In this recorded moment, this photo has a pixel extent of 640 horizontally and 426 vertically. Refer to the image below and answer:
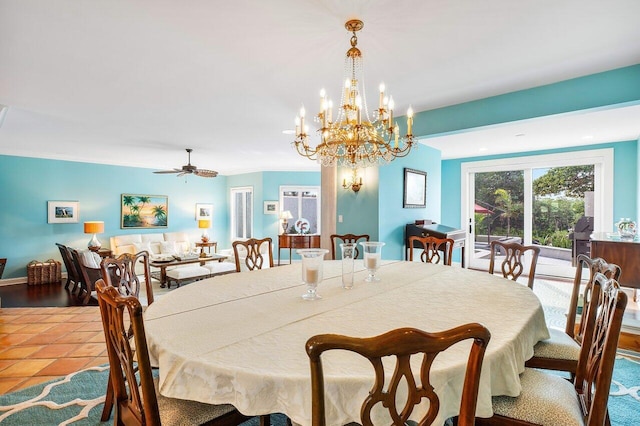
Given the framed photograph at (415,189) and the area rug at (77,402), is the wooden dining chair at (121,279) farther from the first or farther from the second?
the framed photograph at (415,189)

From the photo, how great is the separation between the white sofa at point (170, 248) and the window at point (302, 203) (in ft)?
7.78

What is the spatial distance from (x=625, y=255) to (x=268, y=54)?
4.04 metres

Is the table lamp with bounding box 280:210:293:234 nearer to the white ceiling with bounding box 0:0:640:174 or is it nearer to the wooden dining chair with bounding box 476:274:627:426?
the white ceiling with bounding box 0:0:640:174

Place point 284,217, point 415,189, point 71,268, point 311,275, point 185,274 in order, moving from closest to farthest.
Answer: point 311,275
point 415,189
point 71,268
point 185,274
point 284,217

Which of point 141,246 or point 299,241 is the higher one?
point 299,241

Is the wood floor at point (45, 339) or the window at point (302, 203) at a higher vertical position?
the window at point (302, 203)

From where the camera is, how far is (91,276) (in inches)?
188

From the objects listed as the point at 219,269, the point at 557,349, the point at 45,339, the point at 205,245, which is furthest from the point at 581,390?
the point at 205,245

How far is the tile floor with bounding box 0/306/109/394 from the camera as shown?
2492 mm

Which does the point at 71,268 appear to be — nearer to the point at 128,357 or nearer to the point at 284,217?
the point at 284,217

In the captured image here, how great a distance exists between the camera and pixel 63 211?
6.43 metres

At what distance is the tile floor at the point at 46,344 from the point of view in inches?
98.1

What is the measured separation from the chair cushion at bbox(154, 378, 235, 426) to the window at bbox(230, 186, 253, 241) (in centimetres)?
743

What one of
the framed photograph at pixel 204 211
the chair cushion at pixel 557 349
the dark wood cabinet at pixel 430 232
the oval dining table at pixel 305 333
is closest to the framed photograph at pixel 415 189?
the dark wood cabinet at pixel 430 232
